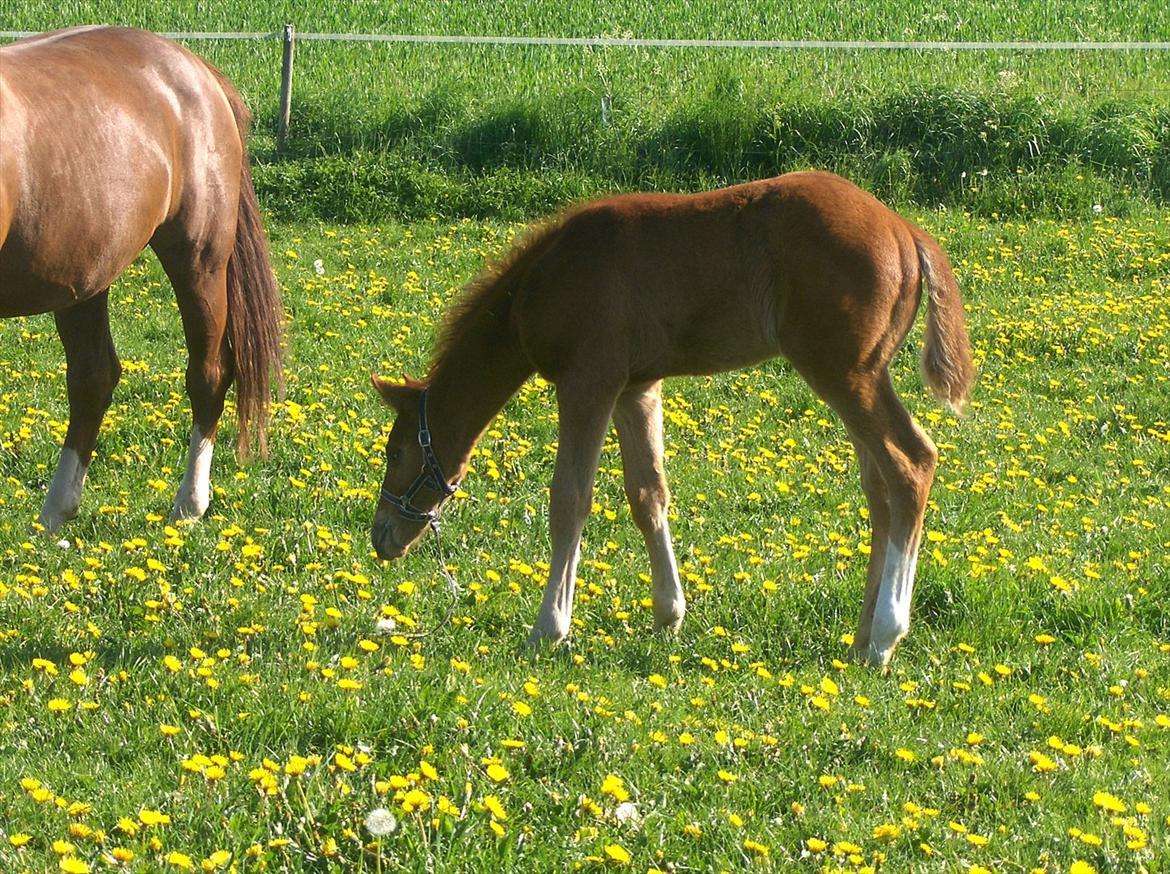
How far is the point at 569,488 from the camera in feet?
16.3

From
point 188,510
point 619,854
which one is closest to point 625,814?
point 619,854

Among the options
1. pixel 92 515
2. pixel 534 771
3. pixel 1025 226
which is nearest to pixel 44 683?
pixel 534 771

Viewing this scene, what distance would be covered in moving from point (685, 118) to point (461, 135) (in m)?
1.98

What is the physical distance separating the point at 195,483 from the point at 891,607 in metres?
3.01

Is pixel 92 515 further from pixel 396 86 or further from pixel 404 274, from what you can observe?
pixel 396 86

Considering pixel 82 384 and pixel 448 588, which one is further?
pixel 82 384

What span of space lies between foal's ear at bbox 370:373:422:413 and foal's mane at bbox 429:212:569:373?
0.10m

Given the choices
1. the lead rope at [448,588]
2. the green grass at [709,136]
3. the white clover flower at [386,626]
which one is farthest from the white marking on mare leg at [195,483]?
the green grass at [709,136]

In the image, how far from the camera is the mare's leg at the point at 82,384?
6.20m

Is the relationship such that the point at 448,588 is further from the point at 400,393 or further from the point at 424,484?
the point at 400,393

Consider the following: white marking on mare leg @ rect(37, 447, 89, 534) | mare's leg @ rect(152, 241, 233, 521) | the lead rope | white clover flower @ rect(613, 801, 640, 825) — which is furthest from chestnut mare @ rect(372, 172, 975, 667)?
white marking on mare leg @ rect(37, 447, 89, 534)

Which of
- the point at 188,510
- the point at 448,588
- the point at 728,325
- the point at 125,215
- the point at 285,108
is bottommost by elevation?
the point at 285,108

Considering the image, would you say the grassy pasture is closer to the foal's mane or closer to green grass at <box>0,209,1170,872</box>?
green grass at <box>0,209,1170,872</box>

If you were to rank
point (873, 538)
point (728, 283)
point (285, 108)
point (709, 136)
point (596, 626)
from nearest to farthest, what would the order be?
point (728, 283)
point (873, 538)
point (596, 626)
point (709, 136)
point (285, 108)
